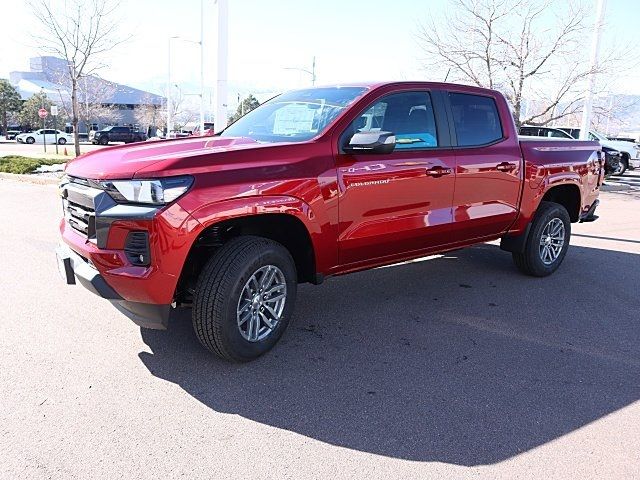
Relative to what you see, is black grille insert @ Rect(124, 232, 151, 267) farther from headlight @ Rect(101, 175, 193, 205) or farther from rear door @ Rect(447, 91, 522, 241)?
rear door @ Rect(447, 91, 522, 241)

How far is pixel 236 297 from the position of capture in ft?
12.0

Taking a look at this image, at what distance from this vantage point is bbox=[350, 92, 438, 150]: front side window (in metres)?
4.54

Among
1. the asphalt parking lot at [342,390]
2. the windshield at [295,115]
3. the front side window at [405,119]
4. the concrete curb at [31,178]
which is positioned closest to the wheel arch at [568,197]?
the asphalt parking lot at [342,390]

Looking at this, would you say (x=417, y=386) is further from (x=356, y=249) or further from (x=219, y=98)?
(x=219, y=98)

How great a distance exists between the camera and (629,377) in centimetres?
389

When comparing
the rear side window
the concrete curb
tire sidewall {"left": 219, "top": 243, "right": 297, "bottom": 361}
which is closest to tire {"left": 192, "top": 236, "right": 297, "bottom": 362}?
tire sidewall {"left": 219, "top": 243, "right": 297, "bottom": 361}

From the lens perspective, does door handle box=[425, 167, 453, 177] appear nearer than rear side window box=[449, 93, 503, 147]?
Yes

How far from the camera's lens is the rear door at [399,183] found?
14.0 feet

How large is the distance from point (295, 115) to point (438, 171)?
4.35ft

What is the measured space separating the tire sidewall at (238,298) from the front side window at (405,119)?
125 cm

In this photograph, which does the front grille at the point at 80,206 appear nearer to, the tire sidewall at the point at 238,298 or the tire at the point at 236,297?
the tire at the point at 236,297

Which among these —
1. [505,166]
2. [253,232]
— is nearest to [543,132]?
[505,166]

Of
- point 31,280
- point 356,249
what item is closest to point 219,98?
point 31,280

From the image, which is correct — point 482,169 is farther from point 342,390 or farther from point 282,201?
point 342,390
